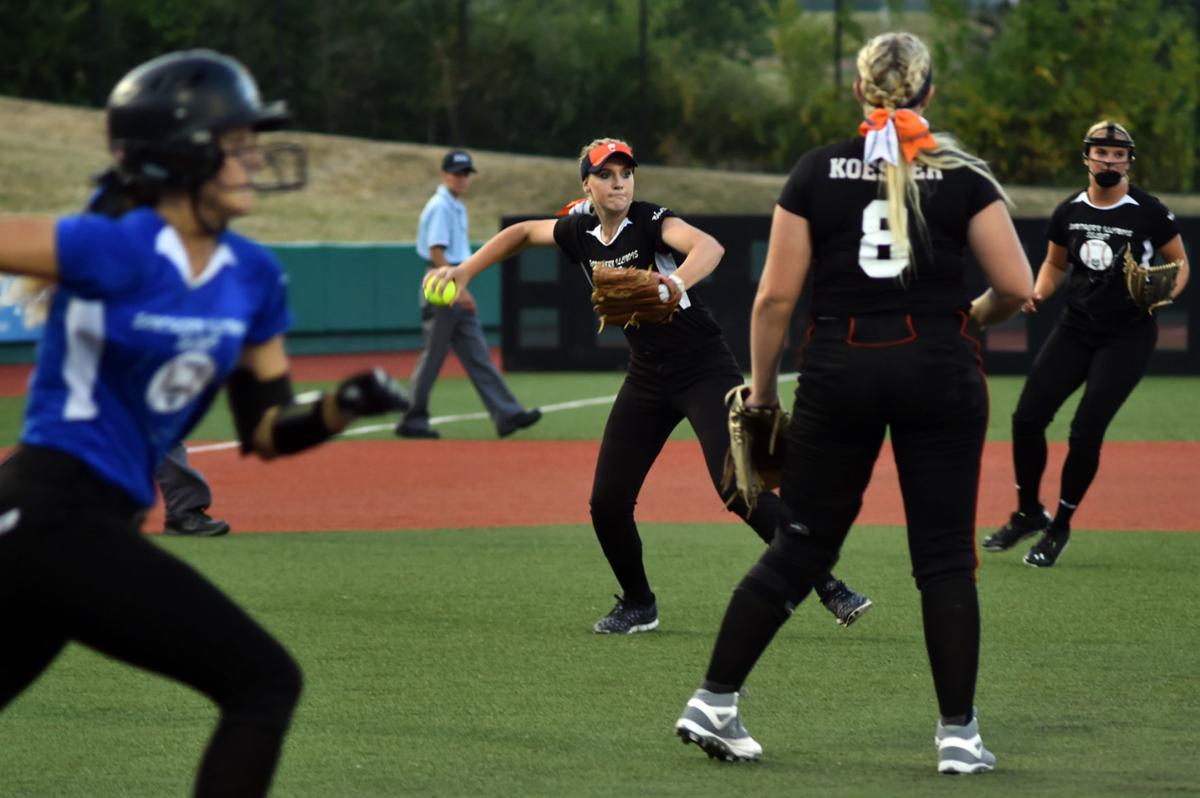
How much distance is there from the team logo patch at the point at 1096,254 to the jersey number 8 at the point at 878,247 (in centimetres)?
481

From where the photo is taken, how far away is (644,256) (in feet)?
25.0

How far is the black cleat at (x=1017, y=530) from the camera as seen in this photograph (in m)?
10.1

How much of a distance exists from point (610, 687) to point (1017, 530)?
3.99 metres

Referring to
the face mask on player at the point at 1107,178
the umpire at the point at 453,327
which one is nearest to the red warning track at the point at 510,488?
the umpire at the point at 453,327

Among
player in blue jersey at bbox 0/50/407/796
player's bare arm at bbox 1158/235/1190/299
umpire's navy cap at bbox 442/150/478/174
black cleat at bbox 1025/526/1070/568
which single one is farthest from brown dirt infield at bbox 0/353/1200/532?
player in blue jersey at bbox 0/50/407/796

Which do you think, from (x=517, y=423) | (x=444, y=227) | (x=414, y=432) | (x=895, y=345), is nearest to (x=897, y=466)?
(x=895, y=345)

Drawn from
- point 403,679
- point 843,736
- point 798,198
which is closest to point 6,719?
point 403,679

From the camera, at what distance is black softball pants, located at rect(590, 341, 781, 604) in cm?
754

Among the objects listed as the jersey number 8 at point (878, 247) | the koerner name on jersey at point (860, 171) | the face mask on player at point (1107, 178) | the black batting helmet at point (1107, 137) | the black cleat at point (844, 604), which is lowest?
the black cleat at point (844, 604)

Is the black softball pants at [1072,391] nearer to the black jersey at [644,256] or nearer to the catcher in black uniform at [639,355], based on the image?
the catcher in black uniform at [639,355]

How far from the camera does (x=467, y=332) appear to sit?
1579cm

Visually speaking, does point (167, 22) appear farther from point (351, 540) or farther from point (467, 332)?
point (351, 540)

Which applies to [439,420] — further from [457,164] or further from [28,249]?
[28,249]

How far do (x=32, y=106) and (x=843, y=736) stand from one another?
3617 centimetres
